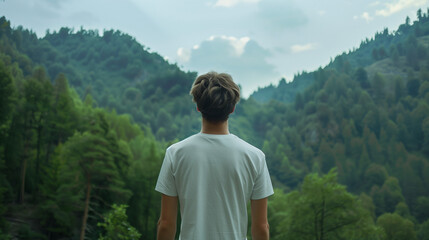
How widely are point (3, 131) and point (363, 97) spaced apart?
113219 mm

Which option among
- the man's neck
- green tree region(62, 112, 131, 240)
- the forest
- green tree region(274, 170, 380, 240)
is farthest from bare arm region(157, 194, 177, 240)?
green tree region(62, 112, 131, 240)

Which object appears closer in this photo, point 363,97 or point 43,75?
point 43,75

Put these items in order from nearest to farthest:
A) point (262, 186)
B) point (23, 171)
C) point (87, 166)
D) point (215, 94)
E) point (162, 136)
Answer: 1. point (215, 94)
2. point (262, 186)
3. point (87, 166)
4. point (23, 171)
5. point (162, 136)

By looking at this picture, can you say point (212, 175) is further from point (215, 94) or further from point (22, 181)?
point (22, 181)

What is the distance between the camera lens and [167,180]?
2.16 meters

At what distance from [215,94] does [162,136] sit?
104109mm

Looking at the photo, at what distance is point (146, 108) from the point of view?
122 m

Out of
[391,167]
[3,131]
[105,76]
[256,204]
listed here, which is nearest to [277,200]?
[3,131]

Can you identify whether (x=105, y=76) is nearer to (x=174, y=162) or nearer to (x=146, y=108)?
(x=146, y=108)

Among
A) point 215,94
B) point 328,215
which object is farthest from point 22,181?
point 215,94

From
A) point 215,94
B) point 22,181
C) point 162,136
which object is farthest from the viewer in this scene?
point 162,136

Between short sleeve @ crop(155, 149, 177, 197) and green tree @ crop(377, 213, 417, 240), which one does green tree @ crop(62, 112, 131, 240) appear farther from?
green tree @ crop(377, 213, 417, 240)

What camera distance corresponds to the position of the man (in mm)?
2117

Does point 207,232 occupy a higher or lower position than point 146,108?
lower
